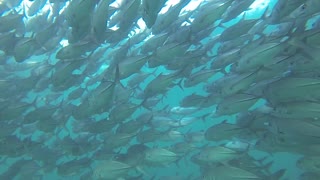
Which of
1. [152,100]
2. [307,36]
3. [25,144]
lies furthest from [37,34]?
[307,36]

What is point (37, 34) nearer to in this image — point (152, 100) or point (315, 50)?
point (152, 100)

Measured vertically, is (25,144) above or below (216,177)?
above

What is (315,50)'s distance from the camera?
5.02 m

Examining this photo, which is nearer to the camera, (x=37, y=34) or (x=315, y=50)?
(x=315, y=50)

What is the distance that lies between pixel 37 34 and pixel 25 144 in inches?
118

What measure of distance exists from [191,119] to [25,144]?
14.7ft

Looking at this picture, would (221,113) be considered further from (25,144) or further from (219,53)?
(25,144)

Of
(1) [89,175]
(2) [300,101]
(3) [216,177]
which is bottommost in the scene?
(1) [89,175]

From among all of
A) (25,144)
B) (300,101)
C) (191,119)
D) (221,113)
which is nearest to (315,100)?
(300,101)

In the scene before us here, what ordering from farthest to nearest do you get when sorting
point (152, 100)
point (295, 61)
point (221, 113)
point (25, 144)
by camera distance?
point (152, 100)
point (25, 144)
point (221, 113)
point (295, 61)

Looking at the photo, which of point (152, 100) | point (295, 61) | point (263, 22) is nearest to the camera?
point (295, 61)

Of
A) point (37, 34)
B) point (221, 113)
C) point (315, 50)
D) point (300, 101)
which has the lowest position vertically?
point (221, 113)

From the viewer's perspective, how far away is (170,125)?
957 cm

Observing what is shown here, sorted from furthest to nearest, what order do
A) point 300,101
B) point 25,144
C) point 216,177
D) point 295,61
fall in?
point 25,144 < point 216,177 < point 295,61 < point 300,101
